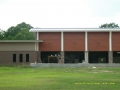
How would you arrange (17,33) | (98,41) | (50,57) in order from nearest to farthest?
(98,41) → (50,57) → (17,33)

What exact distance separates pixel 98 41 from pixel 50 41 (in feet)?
29.6

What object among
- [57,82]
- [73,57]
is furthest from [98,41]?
[57,82]

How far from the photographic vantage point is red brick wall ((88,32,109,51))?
52188 millimetres

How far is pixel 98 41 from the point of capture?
52312 mm

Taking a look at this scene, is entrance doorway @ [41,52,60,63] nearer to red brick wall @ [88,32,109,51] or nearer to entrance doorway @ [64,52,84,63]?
entrance doorway @ [64,52,84,63]

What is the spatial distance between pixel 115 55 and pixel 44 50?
14080mm

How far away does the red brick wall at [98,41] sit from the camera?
171 ft

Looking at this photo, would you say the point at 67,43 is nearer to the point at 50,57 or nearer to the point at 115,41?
the point at 50,57

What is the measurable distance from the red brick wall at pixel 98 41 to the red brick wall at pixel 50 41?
5.83 m

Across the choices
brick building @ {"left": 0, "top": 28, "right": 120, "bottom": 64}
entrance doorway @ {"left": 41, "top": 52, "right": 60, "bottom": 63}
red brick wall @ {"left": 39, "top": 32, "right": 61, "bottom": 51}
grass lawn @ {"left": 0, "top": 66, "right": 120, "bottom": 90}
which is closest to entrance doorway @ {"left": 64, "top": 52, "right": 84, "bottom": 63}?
brick building @ {"left": 0, "top": 28, "right": 120, "bottom": 64}

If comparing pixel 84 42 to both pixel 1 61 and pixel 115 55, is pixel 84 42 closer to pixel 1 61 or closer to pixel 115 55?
pixel 115 55

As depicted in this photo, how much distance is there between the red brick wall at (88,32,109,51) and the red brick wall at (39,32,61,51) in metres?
5.83

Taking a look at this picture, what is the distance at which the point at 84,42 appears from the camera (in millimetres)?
52219

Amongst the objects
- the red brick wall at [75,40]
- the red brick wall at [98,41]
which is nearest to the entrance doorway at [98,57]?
the red brick wall at [98,41]
